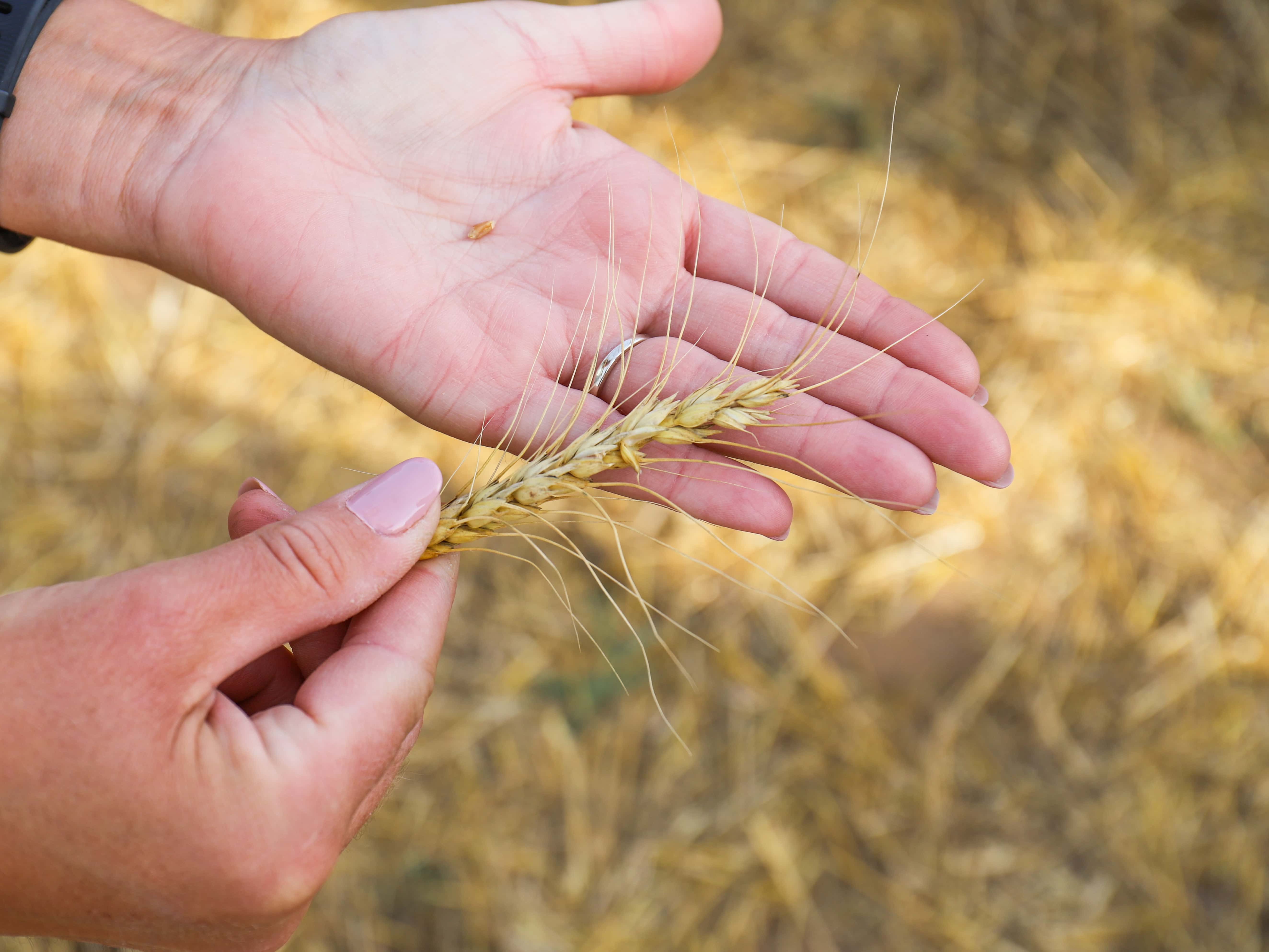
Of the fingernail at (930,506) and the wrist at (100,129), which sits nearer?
the fingernail at (930,506)

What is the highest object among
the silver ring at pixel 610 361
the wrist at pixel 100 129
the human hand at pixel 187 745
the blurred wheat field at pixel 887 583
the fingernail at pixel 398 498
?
the wrist at pixel 100 129

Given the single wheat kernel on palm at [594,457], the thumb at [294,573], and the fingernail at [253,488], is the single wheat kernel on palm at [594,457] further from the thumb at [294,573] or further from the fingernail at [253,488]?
the fingernail at [253,488]

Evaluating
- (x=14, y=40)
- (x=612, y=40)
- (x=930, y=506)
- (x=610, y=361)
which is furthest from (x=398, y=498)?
(x=14, y=40)

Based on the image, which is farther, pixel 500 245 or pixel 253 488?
pixel 500 245

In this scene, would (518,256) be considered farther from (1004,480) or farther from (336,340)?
(1004,480)

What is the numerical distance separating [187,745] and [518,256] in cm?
114

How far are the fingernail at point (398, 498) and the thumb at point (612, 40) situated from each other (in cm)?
112

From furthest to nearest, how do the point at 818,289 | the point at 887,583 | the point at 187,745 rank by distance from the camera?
the point at 887,583 → the point at 818,289 → the point at 187,745

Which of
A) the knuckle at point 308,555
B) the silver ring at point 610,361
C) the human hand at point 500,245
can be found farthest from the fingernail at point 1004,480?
the knuckle at point 308,555

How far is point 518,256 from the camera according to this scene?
1843 millimetres

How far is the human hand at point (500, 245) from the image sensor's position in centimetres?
165

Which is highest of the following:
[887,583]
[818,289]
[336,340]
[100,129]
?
[100,129]

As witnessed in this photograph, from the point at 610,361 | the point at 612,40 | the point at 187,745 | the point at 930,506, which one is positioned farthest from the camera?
the point at 612,40

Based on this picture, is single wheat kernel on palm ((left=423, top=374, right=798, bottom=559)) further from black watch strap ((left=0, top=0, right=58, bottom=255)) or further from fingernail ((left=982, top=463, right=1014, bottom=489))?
black watch strap ((left=0, top=0, right=58, bottom=255))
